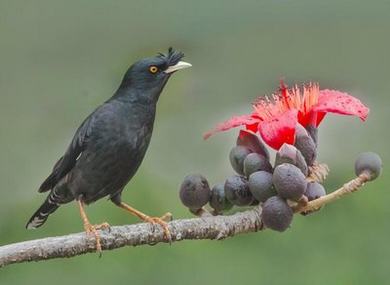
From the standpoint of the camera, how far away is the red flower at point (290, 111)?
166 cm

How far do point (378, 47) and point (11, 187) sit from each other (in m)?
2.80

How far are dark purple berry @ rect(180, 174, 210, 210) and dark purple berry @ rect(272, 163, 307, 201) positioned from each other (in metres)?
0.17

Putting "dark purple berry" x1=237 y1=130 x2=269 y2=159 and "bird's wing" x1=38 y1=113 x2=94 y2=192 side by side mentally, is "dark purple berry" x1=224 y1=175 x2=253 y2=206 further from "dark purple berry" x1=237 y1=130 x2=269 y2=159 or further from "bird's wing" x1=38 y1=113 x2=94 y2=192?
"bird's wing" x1=38 y1=113 x2=94 y2=192

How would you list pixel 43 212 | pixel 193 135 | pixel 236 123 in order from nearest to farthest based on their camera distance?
pixel 236 123
pixel 43 212
pixel 193 135

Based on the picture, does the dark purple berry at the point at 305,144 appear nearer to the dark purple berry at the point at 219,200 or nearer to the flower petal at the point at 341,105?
the flower petal at the point at 341,105

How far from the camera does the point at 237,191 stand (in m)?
1.71

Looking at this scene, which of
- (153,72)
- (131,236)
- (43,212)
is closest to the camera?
(131,236)

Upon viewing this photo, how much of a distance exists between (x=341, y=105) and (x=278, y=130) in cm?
11

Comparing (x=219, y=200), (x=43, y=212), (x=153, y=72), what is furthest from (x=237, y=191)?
(x=43, y=212)

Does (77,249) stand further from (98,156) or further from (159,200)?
(159,200)

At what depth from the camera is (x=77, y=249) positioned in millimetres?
1552

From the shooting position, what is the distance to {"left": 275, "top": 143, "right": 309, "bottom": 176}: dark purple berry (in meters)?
1.64

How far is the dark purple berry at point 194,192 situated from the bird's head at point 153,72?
0.86 ft

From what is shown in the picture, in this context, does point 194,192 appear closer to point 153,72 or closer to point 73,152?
point 153,72
